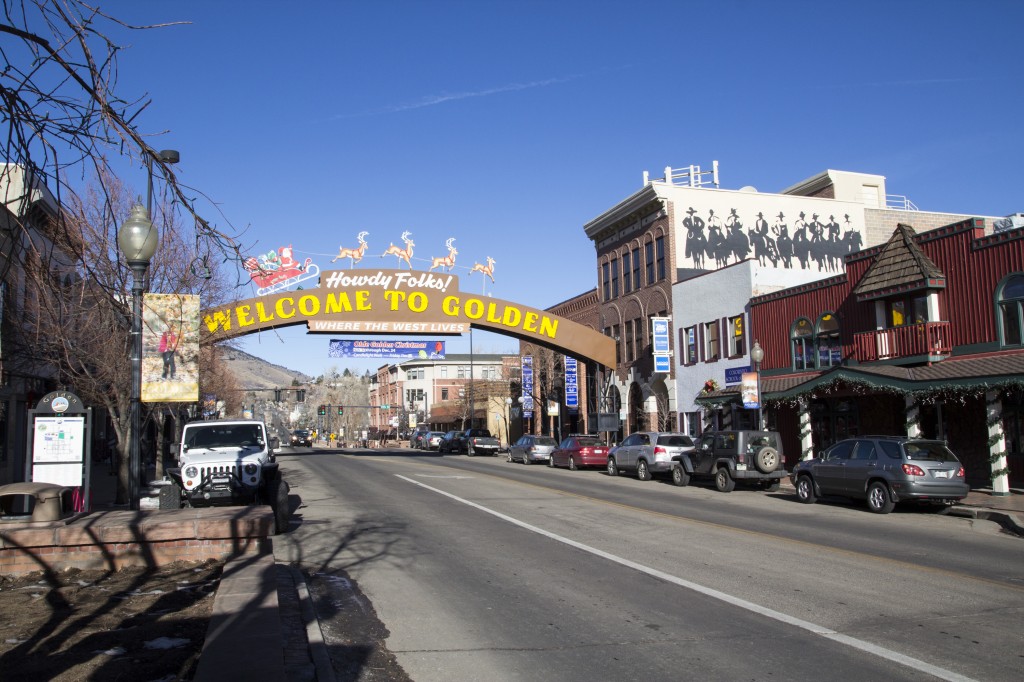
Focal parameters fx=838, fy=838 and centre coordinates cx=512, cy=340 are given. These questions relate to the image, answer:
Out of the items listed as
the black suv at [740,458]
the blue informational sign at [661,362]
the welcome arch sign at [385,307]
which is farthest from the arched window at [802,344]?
the welcome arch sign at [385,307]

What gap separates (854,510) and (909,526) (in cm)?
315

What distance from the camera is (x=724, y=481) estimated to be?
24.5 metres

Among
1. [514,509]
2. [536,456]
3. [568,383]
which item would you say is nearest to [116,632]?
[514,509]

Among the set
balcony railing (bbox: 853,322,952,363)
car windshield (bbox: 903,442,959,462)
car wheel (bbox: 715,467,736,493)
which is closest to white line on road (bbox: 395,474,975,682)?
car windshield (bbox: 903,442,959,462)

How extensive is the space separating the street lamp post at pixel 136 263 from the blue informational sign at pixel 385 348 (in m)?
27.9

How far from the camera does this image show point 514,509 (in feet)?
61.0

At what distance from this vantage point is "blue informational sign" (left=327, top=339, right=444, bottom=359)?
40.1 metres

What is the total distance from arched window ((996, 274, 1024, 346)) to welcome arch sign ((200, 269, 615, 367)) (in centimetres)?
2209

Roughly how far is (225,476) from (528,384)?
40.2m

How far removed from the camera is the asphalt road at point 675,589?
6762 millimetres

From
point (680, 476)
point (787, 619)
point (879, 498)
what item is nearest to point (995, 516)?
point (879, 498)

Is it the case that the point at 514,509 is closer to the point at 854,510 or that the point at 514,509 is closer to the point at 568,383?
the point at 854,510

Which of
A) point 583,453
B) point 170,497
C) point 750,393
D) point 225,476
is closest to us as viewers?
point 170,497

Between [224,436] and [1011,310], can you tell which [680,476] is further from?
[224,436]
